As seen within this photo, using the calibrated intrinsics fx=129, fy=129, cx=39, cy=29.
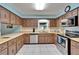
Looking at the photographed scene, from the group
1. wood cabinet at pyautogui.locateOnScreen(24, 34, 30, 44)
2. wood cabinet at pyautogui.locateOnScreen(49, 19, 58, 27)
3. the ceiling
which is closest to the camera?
the ceiling

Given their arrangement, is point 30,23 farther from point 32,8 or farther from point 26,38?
point 32,8

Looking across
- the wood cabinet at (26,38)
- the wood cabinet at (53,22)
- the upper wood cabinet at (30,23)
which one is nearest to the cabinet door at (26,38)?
the wood cabinet at (26,38)

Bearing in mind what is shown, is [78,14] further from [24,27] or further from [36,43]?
[24,27]

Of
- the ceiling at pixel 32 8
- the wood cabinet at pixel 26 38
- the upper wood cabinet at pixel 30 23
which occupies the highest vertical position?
the ceiling at pixel 32 8

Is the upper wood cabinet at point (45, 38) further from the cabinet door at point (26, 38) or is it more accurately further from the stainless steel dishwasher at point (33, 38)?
the cabinet door at point (26, 38)

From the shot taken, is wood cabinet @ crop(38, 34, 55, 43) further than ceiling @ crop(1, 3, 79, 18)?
Yes

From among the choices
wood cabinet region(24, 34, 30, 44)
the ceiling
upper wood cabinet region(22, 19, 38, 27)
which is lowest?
wood cabinet region(24, 34, 30, 44)

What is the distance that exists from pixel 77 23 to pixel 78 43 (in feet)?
5.21

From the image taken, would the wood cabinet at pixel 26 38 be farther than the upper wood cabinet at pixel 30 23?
No

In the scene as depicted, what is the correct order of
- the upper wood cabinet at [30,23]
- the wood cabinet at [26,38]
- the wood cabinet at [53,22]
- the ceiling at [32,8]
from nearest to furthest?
the ceiling at [32,8]
the wood cabinet at [26,38]
the upper wood cabinet at [30,23]
the wood cabinet at [53,22]

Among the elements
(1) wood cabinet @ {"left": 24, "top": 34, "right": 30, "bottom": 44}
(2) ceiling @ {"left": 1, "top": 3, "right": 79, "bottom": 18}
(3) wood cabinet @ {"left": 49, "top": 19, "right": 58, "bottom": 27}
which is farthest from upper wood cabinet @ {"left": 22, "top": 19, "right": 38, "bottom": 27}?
(3) wood cabinet @ {"left": 49, "top": 19, "right": 58, "bottom": 27}

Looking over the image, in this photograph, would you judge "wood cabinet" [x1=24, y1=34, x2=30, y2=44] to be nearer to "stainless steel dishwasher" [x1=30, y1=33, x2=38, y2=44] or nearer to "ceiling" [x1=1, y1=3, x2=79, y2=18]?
"stainless steel dishwasher" [x1=30, y1=33, x2=38, y2=44]

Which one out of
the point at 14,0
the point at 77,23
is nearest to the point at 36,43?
the point at 77,23
